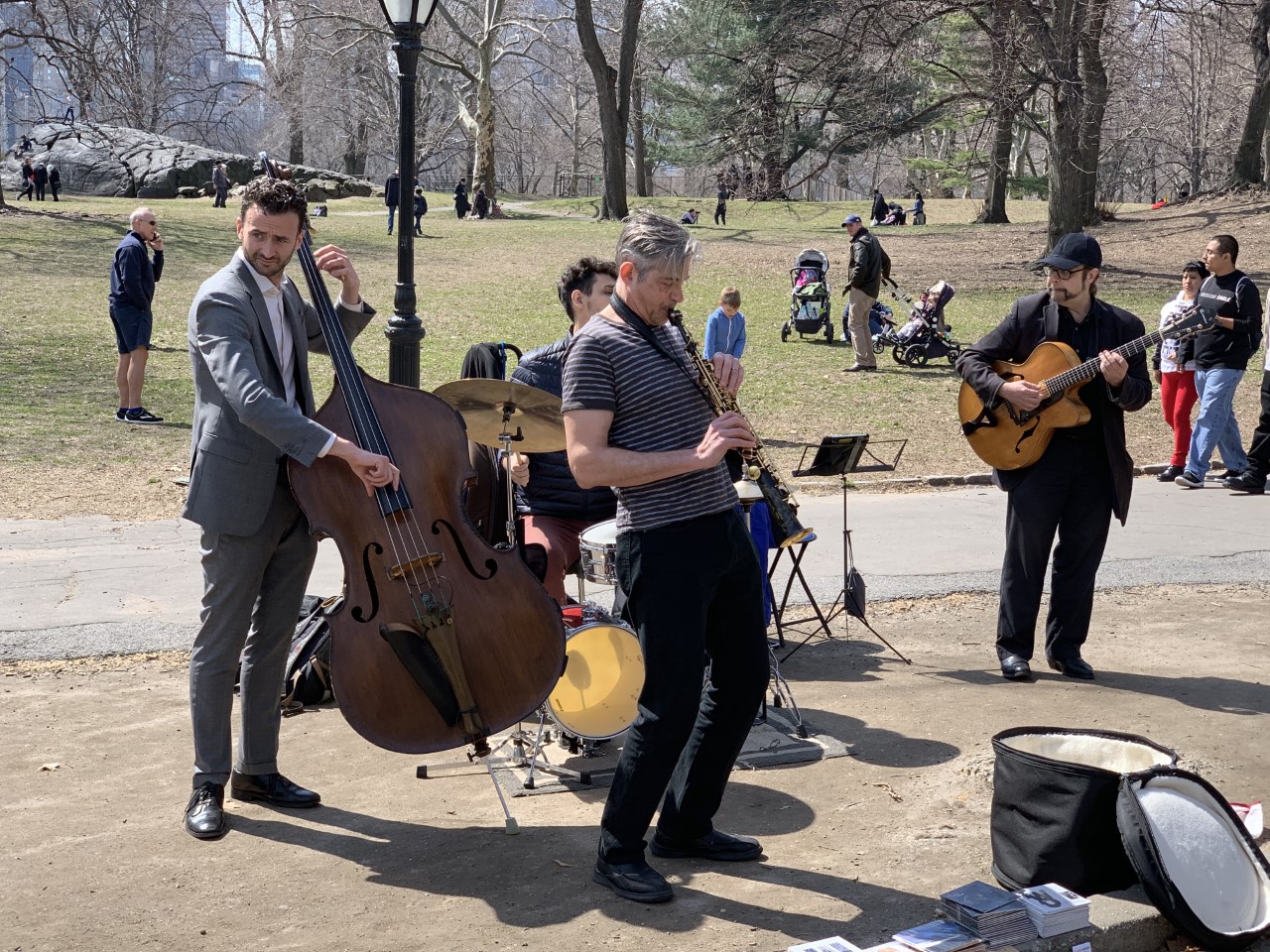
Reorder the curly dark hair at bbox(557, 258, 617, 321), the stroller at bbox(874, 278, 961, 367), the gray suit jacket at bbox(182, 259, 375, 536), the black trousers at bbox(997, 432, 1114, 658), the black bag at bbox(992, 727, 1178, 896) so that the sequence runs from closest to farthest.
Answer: the black bag at bbox(992, 727, 1178, 896) → the gray suit jacket at bbox(182, 259, 375, 536) → the curly dark hair at bbox(557, 258, 617, 321) → the black trousers at bbox(997, 432, 1114, 658) → the stroller at bbox(874, 278, 961, 367)

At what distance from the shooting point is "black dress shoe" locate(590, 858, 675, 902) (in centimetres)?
395

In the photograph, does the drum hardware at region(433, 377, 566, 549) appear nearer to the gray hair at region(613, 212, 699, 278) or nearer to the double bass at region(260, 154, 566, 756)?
the double bass at region(260, 154, 566, 756)

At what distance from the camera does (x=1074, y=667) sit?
6.38 metres

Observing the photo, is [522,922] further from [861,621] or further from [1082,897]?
[861,621]

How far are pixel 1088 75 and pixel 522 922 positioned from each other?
22.1 meters

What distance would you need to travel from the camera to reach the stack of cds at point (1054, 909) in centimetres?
363

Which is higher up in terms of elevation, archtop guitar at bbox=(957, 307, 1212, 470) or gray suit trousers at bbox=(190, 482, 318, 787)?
archtop guitar at bbox=(957, 307, 1212, 470)

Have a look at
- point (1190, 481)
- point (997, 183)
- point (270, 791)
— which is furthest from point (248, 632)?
point (997, 183)

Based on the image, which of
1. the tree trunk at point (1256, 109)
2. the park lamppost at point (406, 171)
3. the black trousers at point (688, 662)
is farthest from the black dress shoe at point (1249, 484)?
the tree trunk at point (1256, 109)

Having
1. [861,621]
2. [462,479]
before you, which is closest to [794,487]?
[861,621]

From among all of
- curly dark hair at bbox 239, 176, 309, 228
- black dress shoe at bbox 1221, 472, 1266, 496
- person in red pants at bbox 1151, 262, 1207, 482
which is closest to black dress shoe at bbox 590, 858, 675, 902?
curly dark hair at bbox 239, 176, 309, 228

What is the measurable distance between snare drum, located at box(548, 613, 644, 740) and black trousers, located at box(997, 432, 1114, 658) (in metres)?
2.23

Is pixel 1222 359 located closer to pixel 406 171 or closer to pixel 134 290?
pixel 406 171

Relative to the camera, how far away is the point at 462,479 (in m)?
4.36
